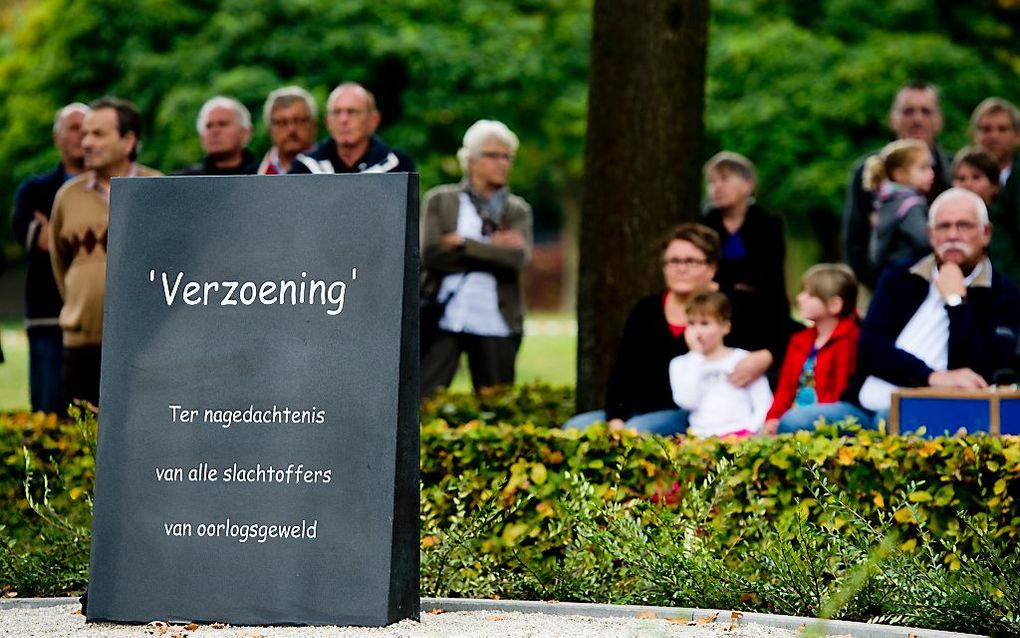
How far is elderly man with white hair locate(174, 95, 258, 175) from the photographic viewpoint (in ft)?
30.5

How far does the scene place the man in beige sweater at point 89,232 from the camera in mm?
8688

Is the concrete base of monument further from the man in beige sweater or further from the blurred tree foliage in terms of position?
the blurred tree foliage

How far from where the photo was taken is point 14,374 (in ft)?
82.1

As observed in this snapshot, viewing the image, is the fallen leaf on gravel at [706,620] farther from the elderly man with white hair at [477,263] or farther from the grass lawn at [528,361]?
the grass lawn at [528,361]

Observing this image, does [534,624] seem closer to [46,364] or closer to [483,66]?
[46,364]

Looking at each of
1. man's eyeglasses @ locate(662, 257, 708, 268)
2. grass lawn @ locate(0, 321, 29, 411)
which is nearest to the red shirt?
man's eyeglasses @ locate(662, 257, 708, 268)

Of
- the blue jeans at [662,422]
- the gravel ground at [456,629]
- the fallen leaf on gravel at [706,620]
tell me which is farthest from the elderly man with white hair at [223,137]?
the fallen leaf on gravel at [706,620]

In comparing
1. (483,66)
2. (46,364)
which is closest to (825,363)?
(46,364)

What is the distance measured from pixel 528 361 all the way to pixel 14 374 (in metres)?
7.73

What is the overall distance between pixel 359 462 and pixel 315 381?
0.28 metres

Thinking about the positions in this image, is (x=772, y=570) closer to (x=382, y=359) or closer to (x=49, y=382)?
(x=382, y=359)

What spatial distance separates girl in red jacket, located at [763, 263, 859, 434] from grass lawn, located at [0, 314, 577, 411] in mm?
7497

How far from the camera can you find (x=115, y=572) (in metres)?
5.50

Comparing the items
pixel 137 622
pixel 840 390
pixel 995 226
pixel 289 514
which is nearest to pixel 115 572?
pixel 137 622
